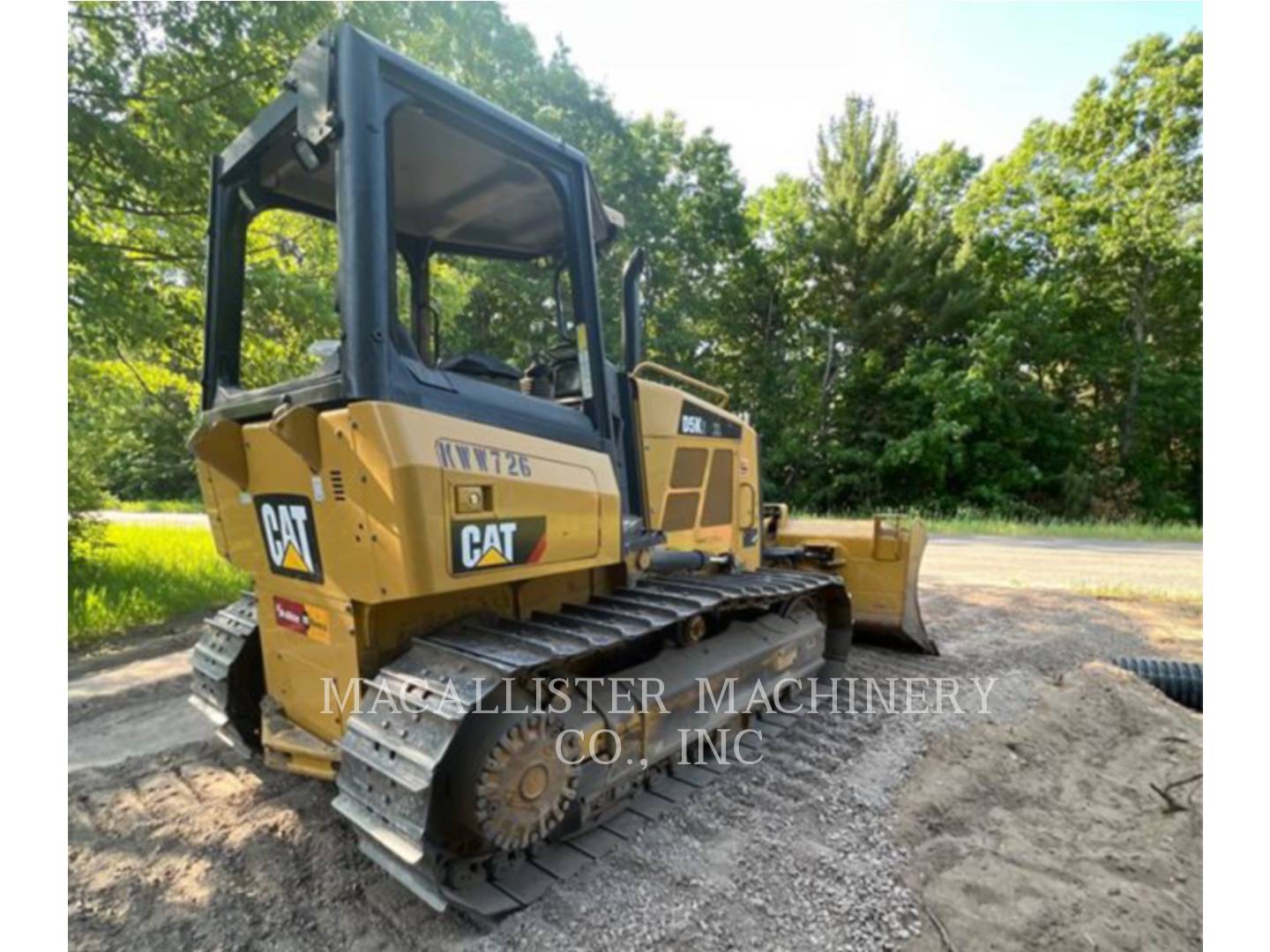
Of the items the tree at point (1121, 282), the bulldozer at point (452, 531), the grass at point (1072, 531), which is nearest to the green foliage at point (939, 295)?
the tree at point (1121, 282)

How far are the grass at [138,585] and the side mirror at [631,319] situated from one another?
527cm

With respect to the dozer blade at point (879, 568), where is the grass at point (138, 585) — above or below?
below

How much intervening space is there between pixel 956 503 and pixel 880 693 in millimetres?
17607

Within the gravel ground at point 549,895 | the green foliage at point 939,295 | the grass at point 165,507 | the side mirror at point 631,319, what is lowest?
the gravel ground at point 549,895

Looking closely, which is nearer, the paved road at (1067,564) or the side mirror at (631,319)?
the side mirror at (631,319)

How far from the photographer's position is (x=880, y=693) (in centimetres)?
418

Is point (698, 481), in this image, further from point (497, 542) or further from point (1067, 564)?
point (1067, 564)

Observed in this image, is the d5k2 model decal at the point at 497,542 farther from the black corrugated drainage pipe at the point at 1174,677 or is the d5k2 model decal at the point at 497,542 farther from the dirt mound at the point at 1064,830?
the black corrugated drainage pipe at the point at 1174,677

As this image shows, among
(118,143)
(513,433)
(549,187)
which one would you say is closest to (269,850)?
(513,433)

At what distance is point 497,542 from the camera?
6.99 feet

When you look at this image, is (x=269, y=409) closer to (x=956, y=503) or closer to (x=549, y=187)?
(x=549, y=187)

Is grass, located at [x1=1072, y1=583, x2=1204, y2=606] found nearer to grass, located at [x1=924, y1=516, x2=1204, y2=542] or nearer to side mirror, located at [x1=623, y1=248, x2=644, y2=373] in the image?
side mirror, located at [x1=623, y1=248, x2=644, y2=373]

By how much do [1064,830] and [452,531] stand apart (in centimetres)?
279

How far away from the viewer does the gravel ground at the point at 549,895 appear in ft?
6.68
